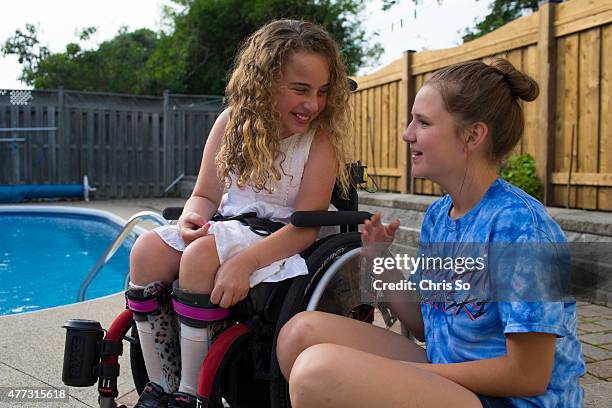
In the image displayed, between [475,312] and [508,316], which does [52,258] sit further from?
[508,316]

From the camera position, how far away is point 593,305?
327 cm

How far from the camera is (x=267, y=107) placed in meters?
1.76

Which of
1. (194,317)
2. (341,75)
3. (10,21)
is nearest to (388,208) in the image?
(341,75)

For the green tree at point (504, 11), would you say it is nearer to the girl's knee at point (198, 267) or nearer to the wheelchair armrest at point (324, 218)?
the wheelchair armrest at point (324, 218)

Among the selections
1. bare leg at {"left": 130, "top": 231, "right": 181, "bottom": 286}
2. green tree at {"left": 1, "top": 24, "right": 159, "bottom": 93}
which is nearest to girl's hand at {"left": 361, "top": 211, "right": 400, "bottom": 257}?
bare leg at {"left": 130, "top": 231, "right": 181, "bottom": 286}

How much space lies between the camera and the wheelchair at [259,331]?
1462 mm

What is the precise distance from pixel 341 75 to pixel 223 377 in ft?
2.98

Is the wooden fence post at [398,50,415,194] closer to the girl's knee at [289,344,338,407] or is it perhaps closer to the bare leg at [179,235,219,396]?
the bare leg at [179,235,219,396]

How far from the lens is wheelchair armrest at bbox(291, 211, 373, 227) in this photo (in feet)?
5.26

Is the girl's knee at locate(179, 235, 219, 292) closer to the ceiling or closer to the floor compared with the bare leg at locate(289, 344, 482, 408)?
closer to the ceiling

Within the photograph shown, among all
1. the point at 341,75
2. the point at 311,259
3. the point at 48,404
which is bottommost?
the point at 48,404

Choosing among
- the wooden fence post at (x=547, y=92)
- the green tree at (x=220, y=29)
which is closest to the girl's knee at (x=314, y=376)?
the wooden fence post at (x=547, y=92)

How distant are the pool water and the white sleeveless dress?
12.2 ft

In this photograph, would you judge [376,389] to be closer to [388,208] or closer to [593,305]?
[593,305]
